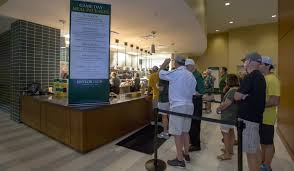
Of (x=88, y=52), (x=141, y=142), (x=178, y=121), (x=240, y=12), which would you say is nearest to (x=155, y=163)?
(x=178, y=121)

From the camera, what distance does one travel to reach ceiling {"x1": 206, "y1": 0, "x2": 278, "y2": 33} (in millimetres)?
8234

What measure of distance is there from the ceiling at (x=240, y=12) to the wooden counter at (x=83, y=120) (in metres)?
6.52

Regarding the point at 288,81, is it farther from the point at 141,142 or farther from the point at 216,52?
the point at 216,52

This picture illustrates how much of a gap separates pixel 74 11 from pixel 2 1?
199 centimetres

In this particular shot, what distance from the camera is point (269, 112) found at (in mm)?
2547

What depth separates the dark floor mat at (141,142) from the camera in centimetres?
363

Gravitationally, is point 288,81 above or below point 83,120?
above

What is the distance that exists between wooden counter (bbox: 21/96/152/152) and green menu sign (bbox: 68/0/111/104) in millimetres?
306

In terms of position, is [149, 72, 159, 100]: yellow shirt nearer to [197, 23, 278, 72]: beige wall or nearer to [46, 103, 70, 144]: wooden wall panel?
[46, 103, 70, 144]: wooden wall panel

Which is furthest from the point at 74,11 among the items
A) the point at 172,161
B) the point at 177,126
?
the point at 172,161

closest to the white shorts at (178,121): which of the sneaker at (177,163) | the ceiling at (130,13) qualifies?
the sneaker at (177,163)

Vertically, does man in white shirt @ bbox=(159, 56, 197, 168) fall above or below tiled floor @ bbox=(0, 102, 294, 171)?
above

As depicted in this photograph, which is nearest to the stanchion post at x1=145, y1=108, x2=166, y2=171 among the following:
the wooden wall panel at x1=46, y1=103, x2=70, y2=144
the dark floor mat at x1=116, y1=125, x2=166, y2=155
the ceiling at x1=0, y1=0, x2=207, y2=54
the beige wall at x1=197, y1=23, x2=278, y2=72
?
the dark floor mat at x1=116, y1=125, x2=166, y2=155

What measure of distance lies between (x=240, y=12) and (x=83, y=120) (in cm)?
952
